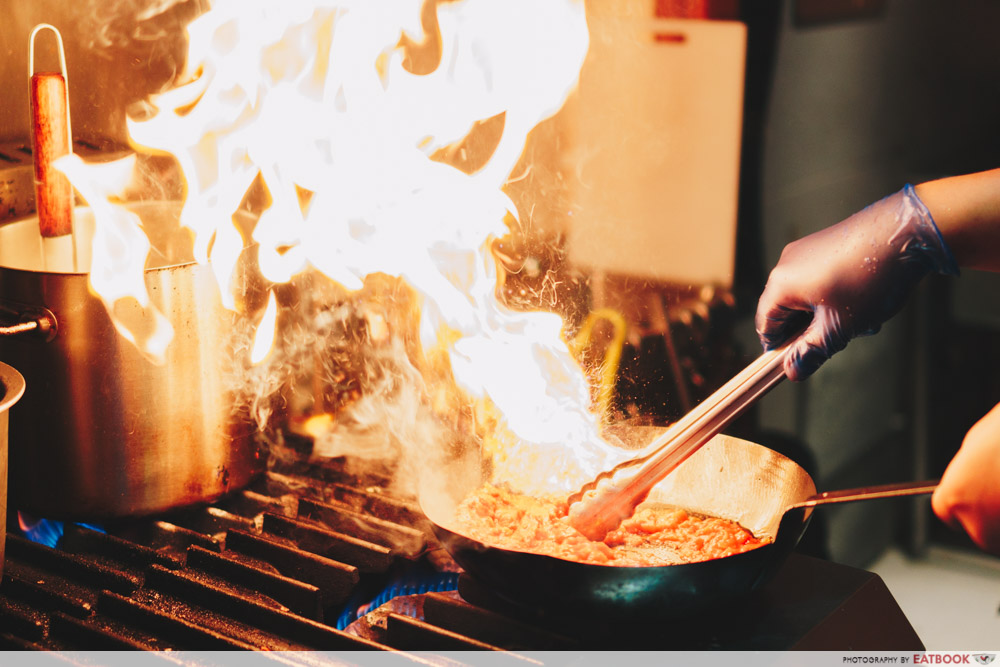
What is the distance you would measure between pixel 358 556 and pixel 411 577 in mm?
107

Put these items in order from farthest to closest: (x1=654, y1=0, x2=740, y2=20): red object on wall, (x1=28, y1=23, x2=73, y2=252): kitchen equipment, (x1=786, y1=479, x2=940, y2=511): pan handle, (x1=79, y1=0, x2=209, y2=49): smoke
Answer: (x1=654, y1=0, x2=740, y2=20): red object on wall → (x1=79, y1=0, x2=209, y2=49): smoke → (x1=28, y1=23, x2=73, y2=252): kitchen equipment → (x1=786, y1=479, x2=940, y2=511): pan handle

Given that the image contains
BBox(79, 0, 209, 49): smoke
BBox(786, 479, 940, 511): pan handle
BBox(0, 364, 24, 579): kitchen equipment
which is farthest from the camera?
BBox(79, 0, 209, 49): smoke

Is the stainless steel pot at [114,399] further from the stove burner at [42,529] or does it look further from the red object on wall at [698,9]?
the red object on wall at [698,9]

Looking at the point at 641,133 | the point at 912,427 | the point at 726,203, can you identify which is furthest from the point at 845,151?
the point at 912,427

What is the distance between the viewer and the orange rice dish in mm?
1474

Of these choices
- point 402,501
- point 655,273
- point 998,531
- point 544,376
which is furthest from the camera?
point 655,273

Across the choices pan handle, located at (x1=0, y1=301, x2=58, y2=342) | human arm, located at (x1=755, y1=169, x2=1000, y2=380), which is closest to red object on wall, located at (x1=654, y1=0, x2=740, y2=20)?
human arm, located at (x1=755, y1=169, x2=1000, y2=380)

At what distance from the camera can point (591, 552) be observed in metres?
1.45

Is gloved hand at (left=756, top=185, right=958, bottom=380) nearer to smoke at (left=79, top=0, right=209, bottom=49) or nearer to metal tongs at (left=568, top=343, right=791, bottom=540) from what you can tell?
metal tongs at (left=568, top=343, right=791, bottom=540)

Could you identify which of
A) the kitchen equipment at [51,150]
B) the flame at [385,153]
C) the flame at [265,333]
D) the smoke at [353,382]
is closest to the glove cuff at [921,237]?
the flame at [385,153]

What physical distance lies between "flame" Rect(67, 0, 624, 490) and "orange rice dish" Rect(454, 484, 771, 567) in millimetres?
206

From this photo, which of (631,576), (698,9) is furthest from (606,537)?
(698,9)

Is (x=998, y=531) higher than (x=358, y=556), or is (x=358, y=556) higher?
(x=998, y=531)

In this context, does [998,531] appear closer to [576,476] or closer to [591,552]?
[591,552]
